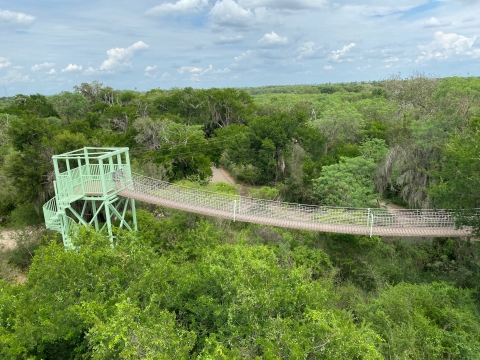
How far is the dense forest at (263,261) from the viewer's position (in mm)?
6129

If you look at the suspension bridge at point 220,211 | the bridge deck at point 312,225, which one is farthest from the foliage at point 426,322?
the suspension bridge at point 220,211

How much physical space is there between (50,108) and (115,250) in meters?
48.8

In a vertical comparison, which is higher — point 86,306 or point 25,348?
point 86,306

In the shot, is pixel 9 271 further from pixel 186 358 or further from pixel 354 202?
pixel 354 202

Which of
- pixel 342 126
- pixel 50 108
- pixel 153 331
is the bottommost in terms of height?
pixel 153 331

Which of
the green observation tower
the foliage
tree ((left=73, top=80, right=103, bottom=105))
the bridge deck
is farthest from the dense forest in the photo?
tree ((left=73, top=80, right=103, bottom=105))

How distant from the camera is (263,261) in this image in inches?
321

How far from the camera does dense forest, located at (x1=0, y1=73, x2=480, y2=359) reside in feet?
20.1

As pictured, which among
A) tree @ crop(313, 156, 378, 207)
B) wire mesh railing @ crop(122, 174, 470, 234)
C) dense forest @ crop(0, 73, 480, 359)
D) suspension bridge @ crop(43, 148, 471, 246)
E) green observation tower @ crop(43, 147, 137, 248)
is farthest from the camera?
tree @ crop(313, 156, 378, 207)

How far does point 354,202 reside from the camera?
15367mm

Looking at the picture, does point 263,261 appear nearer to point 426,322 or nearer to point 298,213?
point 426,322

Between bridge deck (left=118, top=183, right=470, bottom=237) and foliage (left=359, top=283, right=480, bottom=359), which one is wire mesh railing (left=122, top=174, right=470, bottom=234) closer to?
bridge deck (left=118, top=183, right=470, bottom=237)

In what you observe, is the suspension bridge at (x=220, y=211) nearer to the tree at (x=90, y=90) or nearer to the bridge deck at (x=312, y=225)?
the bridge deck at (x=312, y=225)

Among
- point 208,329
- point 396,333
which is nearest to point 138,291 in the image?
point 208,329
